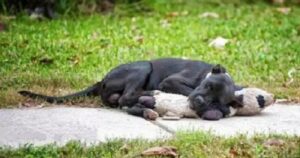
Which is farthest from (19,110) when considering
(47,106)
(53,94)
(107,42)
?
(107,42)

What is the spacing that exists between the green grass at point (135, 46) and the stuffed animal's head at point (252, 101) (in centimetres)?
80

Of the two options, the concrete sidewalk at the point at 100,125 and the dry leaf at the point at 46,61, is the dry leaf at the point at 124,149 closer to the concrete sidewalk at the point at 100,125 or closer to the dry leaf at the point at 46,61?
the concrete sidewalk at the point at 100,125

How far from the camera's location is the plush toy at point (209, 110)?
19.9 ft

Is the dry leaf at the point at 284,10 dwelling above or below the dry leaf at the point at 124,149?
above

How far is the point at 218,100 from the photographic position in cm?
606

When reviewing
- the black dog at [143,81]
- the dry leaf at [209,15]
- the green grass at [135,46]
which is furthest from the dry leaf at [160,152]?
the dry leaf at [209,15]

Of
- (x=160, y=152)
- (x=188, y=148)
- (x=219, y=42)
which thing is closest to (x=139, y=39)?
(x=219, y=42)

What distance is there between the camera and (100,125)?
5.71 metres

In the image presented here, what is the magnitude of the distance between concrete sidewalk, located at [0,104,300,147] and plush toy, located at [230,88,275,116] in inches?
3.5

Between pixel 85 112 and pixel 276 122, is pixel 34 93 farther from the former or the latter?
pixel 276 122

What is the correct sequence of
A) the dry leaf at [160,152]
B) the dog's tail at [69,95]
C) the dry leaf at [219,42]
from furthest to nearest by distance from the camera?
1. the dry leaf at [219,42]
2. the dog's tail at [69,95]
3. the dry leaf at [160,152]

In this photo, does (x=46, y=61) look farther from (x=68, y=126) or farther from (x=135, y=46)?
(x=68, y=126)

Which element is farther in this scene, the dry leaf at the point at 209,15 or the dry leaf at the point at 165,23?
the dry leaf at the point at 209,15

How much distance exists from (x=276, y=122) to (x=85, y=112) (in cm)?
154
